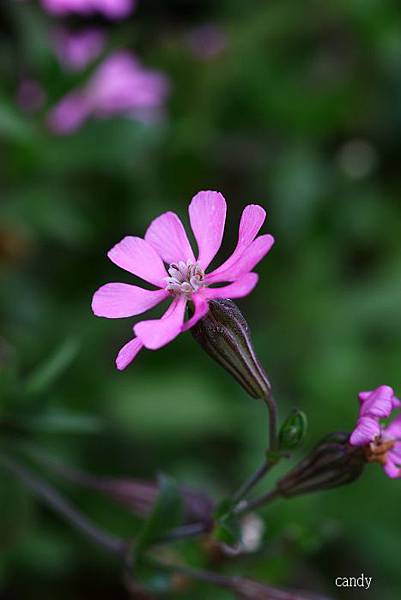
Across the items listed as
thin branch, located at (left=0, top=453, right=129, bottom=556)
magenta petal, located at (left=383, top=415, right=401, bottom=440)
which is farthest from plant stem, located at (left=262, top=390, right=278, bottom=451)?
thin branch, located at (left=0, top=453, right=129, bottom=556)

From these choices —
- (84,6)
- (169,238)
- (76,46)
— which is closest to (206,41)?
(76,46)

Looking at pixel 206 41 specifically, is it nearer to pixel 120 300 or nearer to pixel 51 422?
pixel 51 422

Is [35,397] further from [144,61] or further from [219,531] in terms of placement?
[144,61]

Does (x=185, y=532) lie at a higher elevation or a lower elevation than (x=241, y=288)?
lower

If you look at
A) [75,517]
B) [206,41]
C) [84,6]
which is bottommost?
[75,517]

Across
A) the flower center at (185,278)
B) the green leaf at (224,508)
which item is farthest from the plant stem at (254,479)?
the flower center at (185,278)

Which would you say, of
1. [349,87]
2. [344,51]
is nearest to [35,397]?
[349,87]

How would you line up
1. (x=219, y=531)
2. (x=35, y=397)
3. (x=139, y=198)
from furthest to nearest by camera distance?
(x=139, y=198) < (x=35, y=397) < (x=219, y=531)
